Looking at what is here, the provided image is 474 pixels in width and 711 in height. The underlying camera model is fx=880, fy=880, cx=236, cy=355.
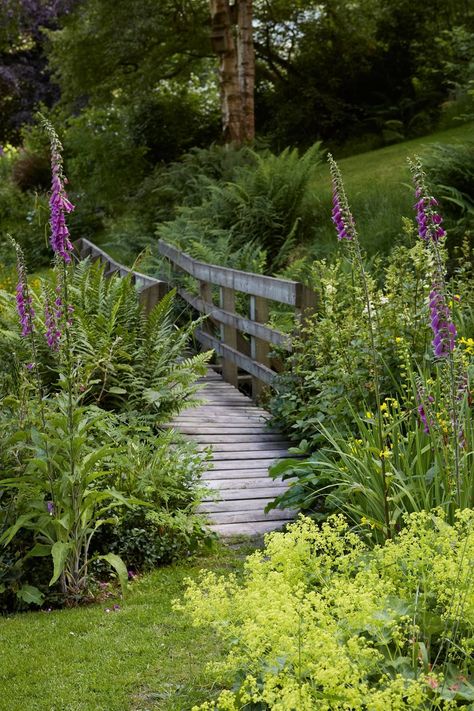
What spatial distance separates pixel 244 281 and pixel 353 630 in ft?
18.5

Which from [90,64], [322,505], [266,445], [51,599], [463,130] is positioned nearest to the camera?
[51,599]

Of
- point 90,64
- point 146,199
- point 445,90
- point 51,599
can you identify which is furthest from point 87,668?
point 445,90

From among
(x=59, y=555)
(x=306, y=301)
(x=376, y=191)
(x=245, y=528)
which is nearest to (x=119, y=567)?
(x=59, y=555)

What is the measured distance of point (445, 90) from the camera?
60.7ft

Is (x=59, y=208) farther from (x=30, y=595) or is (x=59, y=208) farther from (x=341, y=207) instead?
(x=30, y=595)

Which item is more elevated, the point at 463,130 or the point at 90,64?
the point at 90,64

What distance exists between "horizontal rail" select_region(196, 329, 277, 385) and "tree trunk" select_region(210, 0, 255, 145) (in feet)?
23.5

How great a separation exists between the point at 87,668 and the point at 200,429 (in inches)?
142

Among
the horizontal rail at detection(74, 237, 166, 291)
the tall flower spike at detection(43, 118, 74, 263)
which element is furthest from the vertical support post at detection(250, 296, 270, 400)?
the tall flower spike at detection(43, 118, 74, 263)

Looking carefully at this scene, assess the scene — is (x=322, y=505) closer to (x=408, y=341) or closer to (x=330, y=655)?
(x=408, y=341)

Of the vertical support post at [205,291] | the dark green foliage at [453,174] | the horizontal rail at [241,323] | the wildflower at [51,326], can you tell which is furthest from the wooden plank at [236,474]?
the dark green foliage at [453,174]

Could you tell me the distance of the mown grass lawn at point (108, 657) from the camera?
354cm

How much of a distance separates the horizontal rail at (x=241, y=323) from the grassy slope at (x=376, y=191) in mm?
1777

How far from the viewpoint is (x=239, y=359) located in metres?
8.81
